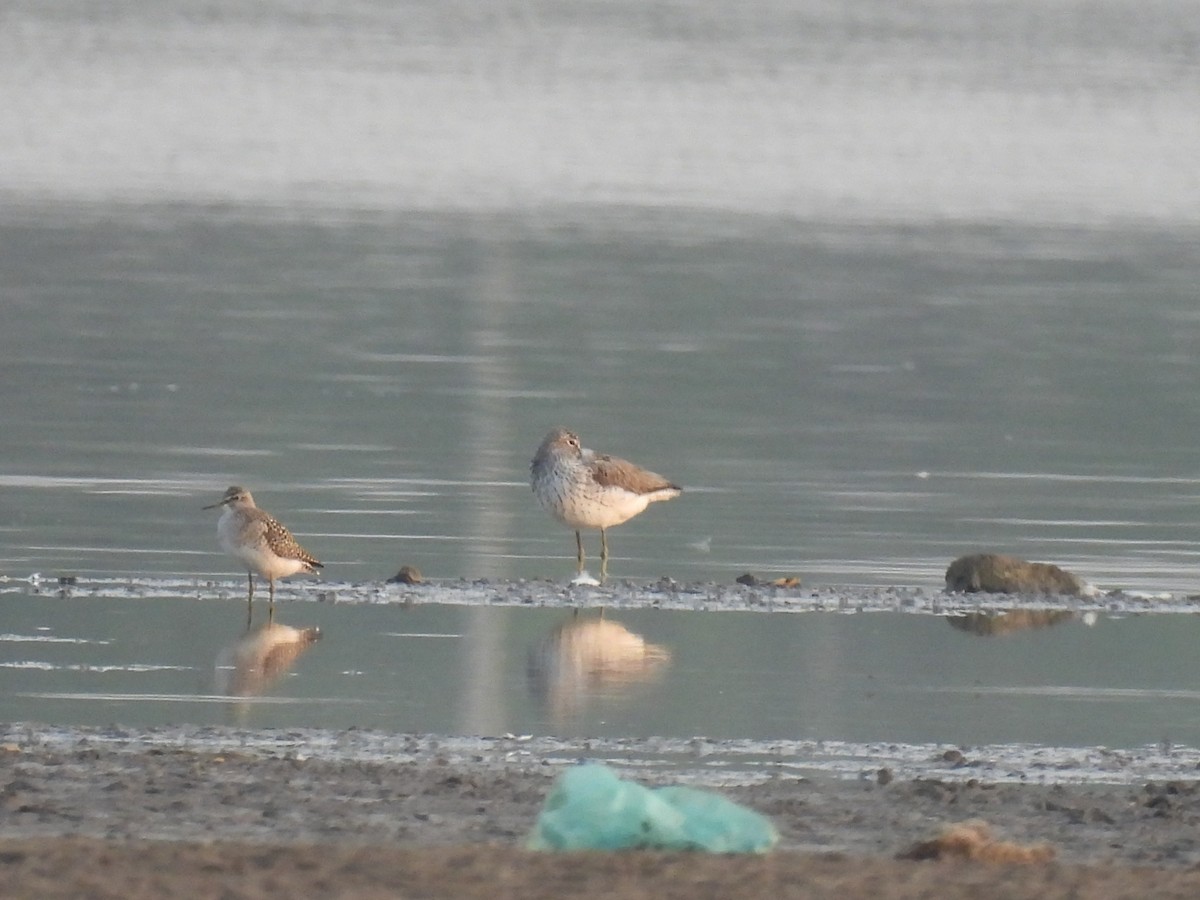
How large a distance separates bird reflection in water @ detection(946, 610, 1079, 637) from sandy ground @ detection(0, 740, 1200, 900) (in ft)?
9.95

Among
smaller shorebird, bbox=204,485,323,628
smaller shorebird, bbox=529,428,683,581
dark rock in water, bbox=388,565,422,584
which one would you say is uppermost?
smaller shorebird, bbox=529,428,683,581

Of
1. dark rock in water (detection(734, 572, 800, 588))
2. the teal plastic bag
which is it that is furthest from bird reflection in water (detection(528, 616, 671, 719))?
the teal plastic bag

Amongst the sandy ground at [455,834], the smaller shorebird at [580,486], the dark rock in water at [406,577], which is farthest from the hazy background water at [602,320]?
the sandy ground at [455,834]

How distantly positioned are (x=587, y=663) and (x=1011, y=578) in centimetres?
257

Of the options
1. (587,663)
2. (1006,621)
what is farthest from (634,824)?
(1006,621)

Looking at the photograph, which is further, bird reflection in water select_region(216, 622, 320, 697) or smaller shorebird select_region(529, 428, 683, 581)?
smaller shorebird select_region(529, 428, 683, 581)

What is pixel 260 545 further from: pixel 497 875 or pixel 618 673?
pixel 497 875

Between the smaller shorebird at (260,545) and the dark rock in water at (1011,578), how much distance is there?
9.74ft

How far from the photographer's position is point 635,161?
46.4 metres

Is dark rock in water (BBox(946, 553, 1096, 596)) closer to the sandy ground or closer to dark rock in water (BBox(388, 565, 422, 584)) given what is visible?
dark rock in water (BBox(388, 565, 422, 584))

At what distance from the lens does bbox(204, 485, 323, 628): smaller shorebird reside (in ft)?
41.3

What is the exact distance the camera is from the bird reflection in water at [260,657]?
1106cm

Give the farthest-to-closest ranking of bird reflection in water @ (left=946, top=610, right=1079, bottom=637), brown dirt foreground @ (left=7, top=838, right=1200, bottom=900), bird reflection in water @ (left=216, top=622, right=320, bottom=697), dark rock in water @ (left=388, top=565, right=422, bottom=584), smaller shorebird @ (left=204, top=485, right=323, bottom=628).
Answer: dark rock in water @ (left=388, top=565, right=422, bottom=584)
bird reflection in water @ (left=946, top=610, right=1079, bottom=637)
smaller shorebird @ (left=204, top=485, right=323, bottom=628)
bird reflection in water @ (left=216, top=622, right=320, bottom=697)
brown dirt foreground @ (left=7, top=838, right=1200, bottom=900)

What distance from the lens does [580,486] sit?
47.1ft
